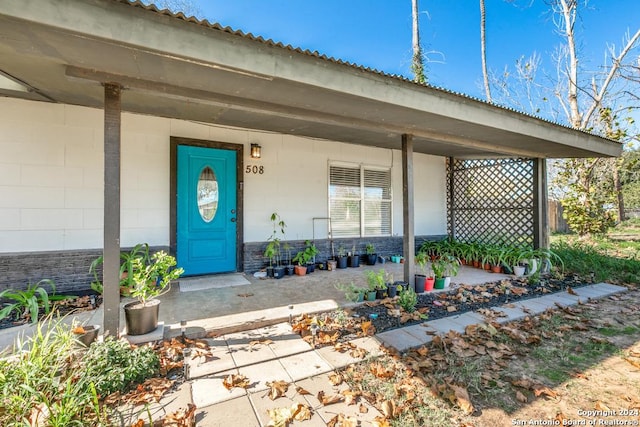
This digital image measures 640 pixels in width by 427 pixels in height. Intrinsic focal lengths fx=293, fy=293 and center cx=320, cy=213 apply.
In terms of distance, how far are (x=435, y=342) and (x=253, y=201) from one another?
361 centimetres

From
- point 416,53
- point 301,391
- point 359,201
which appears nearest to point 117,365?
point 301,391

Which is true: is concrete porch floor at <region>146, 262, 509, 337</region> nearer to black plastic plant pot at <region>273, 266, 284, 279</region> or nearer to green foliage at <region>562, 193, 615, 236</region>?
black plastic plant pot at <region>273, 266, 284, 279</region>

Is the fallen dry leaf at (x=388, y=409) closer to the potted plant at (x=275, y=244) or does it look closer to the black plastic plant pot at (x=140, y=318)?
the black plastic plant pot at (x=140, y=318)

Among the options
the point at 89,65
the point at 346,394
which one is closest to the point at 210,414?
the point at 346,394

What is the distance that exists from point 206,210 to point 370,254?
334 cm

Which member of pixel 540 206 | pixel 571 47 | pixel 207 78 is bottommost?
pixel 540 206

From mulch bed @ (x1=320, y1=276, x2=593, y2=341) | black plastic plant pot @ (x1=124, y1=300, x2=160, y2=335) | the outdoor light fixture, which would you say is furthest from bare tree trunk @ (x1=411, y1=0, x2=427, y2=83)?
black plastic plant pot @ (x1=124, y1=300, x2=160, y2=335)

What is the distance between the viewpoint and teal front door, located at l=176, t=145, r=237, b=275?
462 centimetres

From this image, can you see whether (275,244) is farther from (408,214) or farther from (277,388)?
(277,388)

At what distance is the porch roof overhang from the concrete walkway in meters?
2.38

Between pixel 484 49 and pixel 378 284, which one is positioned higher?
pixel 484 49

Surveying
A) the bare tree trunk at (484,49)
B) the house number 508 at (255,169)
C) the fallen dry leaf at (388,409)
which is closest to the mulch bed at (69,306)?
the house number 508 at (255,169)

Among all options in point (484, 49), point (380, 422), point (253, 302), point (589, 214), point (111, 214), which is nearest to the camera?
point (380, 422)

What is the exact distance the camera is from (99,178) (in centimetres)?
403
